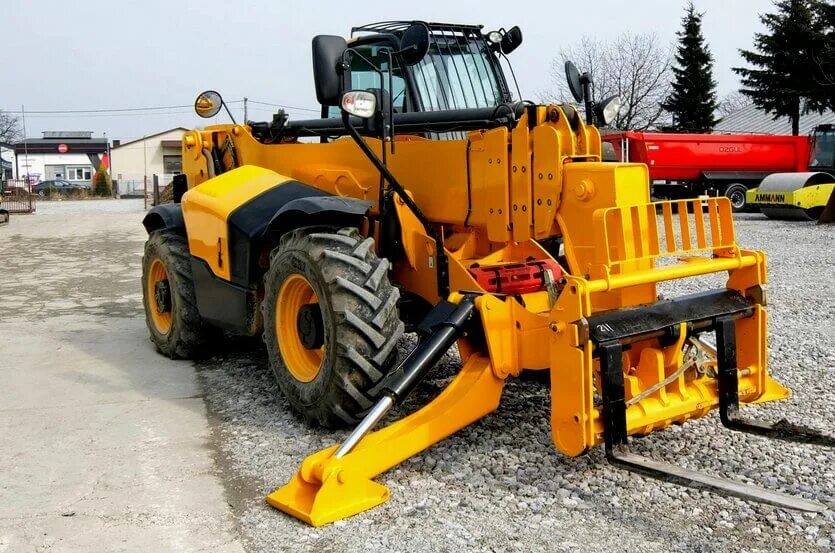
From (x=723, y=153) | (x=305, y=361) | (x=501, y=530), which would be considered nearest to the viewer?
(x=501, y=530)

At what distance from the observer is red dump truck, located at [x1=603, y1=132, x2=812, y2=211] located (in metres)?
23.5

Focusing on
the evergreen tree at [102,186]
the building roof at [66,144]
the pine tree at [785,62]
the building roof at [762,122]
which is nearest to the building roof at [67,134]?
the building roof at [66,144]

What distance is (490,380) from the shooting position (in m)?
4.18

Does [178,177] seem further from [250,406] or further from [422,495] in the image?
[422,495]

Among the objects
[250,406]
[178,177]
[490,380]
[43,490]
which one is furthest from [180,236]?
[490,380]

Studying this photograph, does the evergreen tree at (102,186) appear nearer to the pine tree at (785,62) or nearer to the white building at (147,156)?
the white building at (147,156)

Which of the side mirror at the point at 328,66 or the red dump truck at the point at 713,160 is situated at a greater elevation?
the red dump truck at the point at 713,160

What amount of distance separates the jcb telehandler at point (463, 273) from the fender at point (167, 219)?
0.77m

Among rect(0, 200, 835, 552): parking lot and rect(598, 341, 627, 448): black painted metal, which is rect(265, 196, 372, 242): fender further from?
rect(598, 341, 627, 448): black painted metal

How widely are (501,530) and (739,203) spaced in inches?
913

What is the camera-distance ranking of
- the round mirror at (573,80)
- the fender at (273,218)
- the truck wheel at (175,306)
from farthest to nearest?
the truck wheel at (175,306), the round mirror at (573,80), the fender at (273,218)

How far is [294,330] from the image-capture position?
5.12m

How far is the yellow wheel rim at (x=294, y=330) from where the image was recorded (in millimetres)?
5000

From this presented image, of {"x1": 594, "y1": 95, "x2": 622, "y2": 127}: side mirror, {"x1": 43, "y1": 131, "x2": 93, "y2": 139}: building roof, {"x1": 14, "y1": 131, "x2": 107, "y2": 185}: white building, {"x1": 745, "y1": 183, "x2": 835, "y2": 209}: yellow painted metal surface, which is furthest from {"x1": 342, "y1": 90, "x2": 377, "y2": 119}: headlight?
{"x1": 43, "y1": 131, "x2": 93, "y2": 139}: building roof
